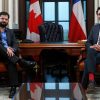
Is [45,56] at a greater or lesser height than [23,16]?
lesser

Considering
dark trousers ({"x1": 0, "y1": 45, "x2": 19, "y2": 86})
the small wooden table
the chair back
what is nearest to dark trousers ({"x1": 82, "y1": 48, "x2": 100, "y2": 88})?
the small wooden table

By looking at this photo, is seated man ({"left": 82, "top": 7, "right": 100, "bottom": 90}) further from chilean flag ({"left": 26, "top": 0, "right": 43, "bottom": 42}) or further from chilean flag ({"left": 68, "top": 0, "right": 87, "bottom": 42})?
chilean flag ({"left": 26, "top": 0, "right": 43, "bottom": 42})

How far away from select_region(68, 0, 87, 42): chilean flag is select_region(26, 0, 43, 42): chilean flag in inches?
28.2

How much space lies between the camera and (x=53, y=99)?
296 cm

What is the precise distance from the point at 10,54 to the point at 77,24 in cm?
324

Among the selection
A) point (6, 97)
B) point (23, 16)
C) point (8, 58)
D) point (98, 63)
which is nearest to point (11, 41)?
point (8, 58)

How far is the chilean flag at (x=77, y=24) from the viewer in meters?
7.71

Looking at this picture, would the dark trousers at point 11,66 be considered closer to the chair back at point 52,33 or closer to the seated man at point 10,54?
the seated man at point 10,54

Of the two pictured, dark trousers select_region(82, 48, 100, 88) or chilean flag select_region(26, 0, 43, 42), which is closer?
dark trousers select_region(82, 48, 100, 88)

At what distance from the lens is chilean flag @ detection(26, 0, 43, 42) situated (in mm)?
7788

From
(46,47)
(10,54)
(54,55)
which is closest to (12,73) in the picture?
(10,54)

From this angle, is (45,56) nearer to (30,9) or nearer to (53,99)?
(30,9)

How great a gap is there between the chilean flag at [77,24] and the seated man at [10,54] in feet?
9.42

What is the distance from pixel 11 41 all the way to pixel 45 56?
4.74ft
